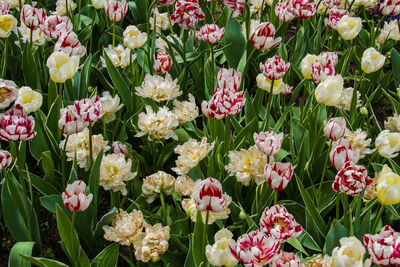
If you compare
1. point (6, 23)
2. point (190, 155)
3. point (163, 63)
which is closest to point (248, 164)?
point (190, 155)

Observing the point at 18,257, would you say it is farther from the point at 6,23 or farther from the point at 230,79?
the point at 6,23

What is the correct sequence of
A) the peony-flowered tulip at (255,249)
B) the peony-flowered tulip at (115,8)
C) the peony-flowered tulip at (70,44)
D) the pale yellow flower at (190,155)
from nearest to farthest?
the peony-flowered tulip at (255,249) < the pale yellow flower at (190,155) < the peony-flowered tulip at (70,44) < the peony-flowered tulip at (115,8)

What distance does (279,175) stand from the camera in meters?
1.37

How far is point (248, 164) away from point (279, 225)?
50cm

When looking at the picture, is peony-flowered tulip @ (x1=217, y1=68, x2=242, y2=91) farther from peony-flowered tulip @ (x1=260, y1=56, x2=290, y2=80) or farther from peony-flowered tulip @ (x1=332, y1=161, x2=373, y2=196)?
peony-flowered tulip @ (x1=332, y1=161, x2=373, y2=196)

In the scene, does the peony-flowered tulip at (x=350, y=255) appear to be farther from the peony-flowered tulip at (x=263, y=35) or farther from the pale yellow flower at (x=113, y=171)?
the peony-flowered tulip at (x=263, y=35)

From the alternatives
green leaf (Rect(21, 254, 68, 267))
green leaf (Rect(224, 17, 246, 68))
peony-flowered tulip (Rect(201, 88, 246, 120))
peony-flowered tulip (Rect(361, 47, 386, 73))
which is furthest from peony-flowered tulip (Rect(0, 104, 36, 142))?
green leaf (Rect(224, 17, 246, 68))

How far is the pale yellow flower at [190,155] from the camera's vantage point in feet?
5.48

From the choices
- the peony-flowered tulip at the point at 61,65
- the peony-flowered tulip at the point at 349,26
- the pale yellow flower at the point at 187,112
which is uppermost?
the peony-flowered tulip at the point at 61,65

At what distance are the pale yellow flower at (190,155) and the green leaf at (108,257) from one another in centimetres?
31

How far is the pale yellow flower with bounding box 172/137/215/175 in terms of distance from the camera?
1.67 metres

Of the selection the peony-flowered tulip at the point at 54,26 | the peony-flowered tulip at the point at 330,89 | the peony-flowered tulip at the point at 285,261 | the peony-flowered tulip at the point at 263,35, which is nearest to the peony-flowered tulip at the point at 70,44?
the peony-flowered tulip at the point at 54,26

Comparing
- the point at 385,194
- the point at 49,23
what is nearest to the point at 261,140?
the point at 385,194

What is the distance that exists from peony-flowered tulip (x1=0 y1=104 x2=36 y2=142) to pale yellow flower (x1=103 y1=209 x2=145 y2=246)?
14.9 inches
